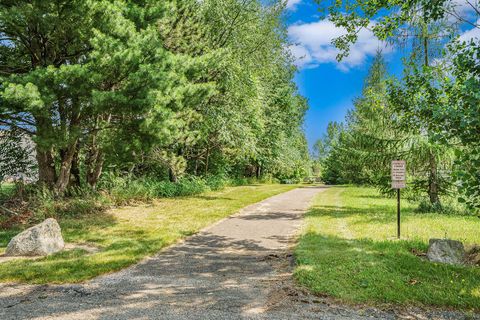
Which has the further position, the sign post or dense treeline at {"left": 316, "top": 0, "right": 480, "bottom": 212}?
the sign post

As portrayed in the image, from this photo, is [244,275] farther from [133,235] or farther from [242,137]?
[242,137]

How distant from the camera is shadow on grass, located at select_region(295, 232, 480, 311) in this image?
14.6 ft

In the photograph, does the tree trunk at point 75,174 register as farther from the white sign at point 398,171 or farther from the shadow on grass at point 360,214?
the white sign at point 398,171

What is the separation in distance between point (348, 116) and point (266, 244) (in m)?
31.7

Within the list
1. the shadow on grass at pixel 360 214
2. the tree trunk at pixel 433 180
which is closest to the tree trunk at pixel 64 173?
Answer: the shadow on grass at pixel 360 214

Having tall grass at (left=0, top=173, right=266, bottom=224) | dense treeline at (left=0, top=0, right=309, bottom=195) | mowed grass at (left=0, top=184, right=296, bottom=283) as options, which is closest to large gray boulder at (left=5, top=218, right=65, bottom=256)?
mowed grass at (left=0, top=184, right=296, bottom=283)

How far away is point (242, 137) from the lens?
16875 millimetres

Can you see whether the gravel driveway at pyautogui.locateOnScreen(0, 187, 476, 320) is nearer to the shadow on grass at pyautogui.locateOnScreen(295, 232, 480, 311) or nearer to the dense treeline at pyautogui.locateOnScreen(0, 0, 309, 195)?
the shadow on grass at pyautogui.locateOnScreen(295, 232, 480, 311)

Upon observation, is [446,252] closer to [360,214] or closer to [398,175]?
[398,175]

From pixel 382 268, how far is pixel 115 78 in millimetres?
7419

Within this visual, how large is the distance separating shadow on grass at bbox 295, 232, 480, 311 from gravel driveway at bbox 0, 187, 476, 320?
28cm

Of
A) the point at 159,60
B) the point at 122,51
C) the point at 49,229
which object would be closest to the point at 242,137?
the point at 159,60

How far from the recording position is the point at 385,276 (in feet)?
16.9

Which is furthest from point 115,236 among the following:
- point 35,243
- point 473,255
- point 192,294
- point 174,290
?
point 473,255
